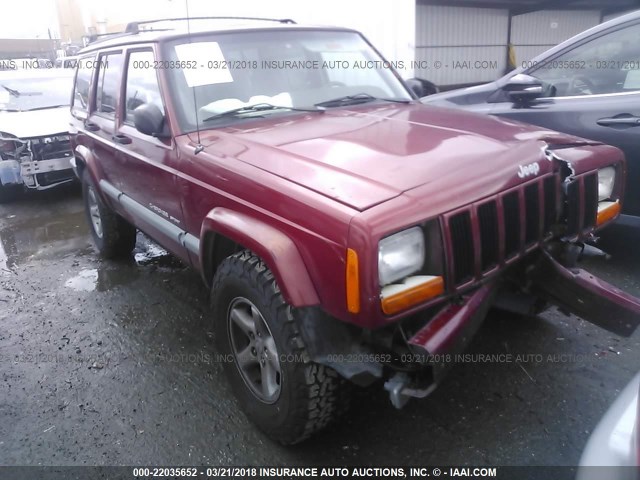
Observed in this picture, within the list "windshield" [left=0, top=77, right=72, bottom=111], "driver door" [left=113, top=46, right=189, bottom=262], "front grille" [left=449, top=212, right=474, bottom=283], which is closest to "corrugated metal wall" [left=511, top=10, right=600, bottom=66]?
"windshield" [left=0, top=77, right=72, bottom=111]

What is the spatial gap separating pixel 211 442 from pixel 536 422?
159 centimetres

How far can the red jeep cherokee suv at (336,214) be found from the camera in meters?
1.92

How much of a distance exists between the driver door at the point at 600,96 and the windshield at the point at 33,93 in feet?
23.6

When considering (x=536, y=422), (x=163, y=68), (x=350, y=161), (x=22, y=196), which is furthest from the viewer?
(x=22, y=196)

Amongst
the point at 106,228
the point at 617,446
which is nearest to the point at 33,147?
the point at 106,228

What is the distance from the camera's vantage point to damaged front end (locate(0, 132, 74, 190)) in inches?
260

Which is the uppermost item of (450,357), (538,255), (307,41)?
(307,41)

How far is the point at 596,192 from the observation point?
97.3 inches

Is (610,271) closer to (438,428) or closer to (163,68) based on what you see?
(438,428)

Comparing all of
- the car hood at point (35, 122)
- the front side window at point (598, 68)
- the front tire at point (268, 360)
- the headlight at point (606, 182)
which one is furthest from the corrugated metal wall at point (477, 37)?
the front tire at point (268, 360)

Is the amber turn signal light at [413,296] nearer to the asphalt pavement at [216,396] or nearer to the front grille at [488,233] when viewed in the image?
the front grille at [488,233]

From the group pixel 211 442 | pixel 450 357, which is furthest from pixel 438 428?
pixel 211 442

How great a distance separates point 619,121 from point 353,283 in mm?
2741

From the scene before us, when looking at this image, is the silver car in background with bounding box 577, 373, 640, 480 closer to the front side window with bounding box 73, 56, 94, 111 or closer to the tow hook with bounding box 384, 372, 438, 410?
the tow hook with bounding box 384, 372, 438, 410
